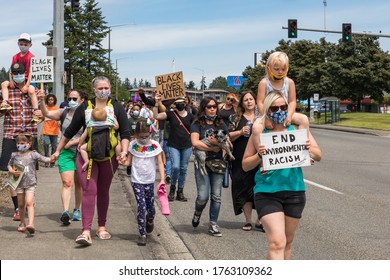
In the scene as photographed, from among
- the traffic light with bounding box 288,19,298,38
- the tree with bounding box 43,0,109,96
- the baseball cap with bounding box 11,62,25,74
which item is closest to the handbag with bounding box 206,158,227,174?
the baseball cap with bounding box 11,62,25,74

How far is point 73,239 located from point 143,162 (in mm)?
1200

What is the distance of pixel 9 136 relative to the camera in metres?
8.36

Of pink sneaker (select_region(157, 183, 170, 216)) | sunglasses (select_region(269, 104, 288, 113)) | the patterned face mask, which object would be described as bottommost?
pink sneaker (select_region(157, 183, 170, 216))

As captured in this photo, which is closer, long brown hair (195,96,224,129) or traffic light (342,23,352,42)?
long brown hair (195,96,224,129)

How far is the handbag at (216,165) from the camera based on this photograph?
7715 millimetres

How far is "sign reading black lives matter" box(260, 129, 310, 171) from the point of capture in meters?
4.79

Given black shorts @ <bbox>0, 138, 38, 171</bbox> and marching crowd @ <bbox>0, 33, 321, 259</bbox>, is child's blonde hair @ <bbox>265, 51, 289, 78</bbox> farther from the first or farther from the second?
black shorts @ <bbox>0, 138, 38, 171</bbox>

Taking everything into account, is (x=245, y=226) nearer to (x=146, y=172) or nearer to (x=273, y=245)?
(x=146, y=172)

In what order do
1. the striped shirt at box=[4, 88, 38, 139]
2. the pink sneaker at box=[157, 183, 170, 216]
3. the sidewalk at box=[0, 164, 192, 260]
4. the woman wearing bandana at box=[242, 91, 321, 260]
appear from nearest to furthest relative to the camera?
1. the woman wearing bandana at box=[242, 91, 321, 260]
2. the sidewalk at box=[0, 164, 192, 260]
3. the pink sneaker at box=[157, 183, 170, 216]
4. the striped shirt at box=[4, 88, 38, 139]

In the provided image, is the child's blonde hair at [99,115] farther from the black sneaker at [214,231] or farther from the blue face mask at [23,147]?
Result: the black sneaker at [214,231]

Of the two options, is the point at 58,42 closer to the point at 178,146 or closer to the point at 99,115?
the point at 178,146

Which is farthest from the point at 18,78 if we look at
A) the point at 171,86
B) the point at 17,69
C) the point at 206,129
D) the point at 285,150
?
the point at 285,150

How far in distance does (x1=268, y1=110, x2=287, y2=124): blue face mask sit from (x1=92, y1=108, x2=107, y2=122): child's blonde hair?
8.65 feet

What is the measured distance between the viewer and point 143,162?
718 cm
